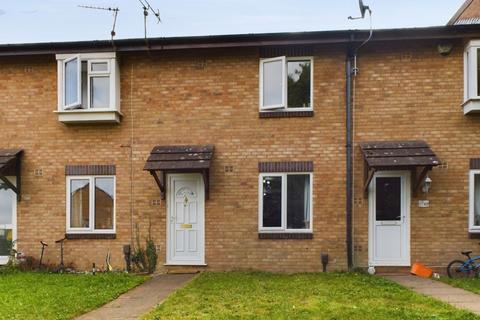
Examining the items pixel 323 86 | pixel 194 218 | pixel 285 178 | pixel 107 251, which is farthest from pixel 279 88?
pixel 107 251

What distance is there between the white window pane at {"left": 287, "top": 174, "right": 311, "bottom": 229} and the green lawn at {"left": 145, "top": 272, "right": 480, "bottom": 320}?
4.52 ft

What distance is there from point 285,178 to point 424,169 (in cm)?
297

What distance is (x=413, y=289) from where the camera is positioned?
828 centimetres

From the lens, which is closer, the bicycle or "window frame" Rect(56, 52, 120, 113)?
the bicycle

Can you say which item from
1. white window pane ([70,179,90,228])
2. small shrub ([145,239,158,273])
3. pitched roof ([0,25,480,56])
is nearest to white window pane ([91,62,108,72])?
pitched roof ([0,25,480,56])

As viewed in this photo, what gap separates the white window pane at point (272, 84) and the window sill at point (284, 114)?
0.70 feet

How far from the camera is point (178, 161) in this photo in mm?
10070

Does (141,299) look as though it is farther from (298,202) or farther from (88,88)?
(88,88)

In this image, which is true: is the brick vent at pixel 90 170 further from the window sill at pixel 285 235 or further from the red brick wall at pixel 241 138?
the window sill at pixel 285 235

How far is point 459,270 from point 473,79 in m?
4.05

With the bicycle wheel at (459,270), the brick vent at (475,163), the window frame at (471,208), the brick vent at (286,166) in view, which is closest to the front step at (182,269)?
the brick vent at (286,166)

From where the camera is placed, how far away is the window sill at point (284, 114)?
1044 cm

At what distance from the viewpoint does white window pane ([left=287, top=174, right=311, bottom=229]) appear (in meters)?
10.4

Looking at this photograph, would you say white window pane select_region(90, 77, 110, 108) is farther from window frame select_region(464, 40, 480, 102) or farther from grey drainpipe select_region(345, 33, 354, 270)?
window frame select_region(464, 40, 480, 102)
